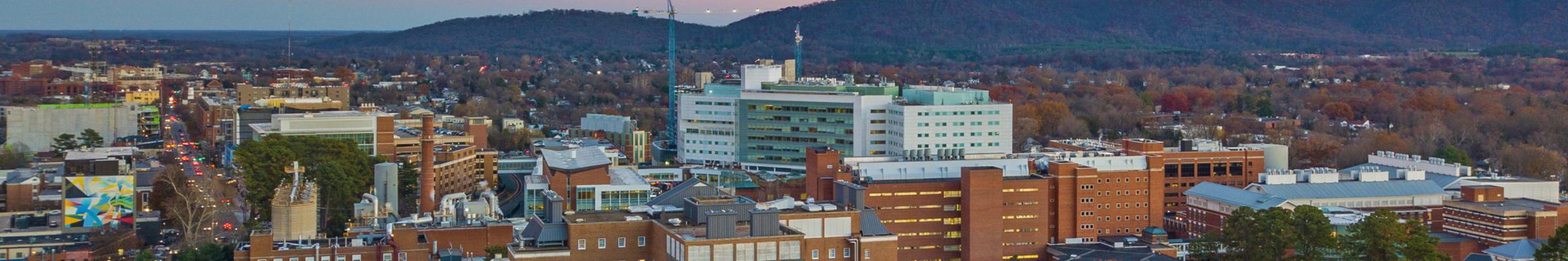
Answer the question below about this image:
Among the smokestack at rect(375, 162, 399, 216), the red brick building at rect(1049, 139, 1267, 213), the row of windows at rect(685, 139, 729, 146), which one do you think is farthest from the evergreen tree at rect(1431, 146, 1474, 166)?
the smokestack at rect(375, 162, 399, 216)

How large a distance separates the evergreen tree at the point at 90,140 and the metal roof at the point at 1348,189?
141 ft

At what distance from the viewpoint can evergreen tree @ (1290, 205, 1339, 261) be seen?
139 feet

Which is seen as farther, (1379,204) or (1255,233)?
(1379,204)

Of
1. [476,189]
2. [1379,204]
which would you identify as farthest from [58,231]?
[1379,204]

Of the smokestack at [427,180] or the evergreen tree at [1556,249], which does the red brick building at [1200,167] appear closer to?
the evergreen tree at [1556,249]

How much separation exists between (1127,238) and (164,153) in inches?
1543

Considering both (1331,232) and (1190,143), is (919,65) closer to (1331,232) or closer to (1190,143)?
(1190,143)

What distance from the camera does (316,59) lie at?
17238 centimetres

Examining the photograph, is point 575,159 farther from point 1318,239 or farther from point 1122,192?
point 1318,239

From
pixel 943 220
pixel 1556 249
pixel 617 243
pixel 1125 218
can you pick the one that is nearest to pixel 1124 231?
pixel 1125 218

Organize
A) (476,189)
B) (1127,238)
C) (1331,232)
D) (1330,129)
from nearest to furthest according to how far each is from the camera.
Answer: (1331,232) → (1127,238) → (476,189) → (1330,129)

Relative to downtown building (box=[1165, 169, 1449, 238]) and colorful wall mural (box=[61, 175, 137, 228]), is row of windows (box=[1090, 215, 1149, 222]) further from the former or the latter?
colorful wall mural (box=[61, 175, 137, 228])

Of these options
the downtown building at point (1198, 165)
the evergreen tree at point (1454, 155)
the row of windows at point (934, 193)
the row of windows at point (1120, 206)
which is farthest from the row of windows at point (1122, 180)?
the evergreen tree at point (1454, 155)

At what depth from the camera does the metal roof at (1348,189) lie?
5356 centimetres
